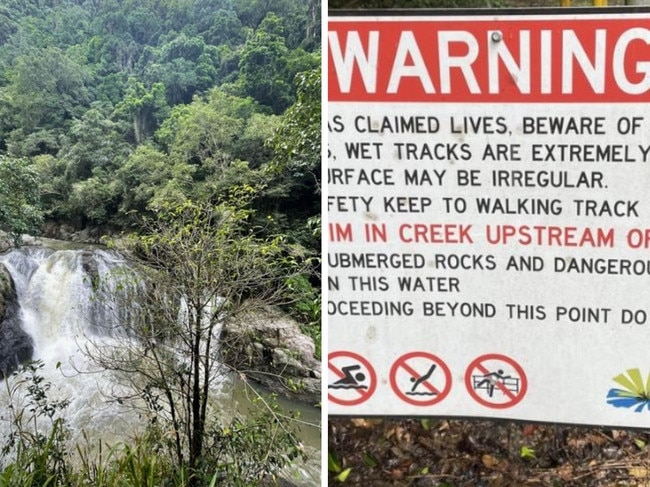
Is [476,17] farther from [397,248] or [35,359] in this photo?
[35,359]

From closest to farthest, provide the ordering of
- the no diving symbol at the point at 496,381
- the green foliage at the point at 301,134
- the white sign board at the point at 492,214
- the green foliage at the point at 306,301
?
the white sign board at the point at 492,214
the no diving symbol at the point at 496,381
the green foliage at the point at 301,134
the green foliage at the point at 306,301

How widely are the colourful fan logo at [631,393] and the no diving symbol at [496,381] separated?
0.14 m

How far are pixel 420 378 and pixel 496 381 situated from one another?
124 mm

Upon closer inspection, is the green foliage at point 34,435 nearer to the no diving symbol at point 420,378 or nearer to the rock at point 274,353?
the rock at point 274,353

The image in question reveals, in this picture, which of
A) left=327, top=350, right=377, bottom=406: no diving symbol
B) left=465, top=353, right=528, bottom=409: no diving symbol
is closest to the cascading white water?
left=327, top=350, right=377, bottom=406: no diving symbol

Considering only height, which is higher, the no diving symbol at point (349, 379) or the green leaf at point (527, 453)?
the no diving symbol at point (349, 379)

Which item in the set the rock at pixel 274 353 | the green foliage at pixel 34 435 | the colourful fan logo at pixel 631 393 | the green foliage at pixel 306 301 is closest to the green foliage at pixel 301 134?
the green foliage at pixel 306 301

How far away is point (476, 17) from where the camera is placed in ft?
2.73

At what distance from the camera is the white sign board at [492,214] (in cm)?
84

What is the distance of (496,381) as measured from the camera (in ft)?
3.10

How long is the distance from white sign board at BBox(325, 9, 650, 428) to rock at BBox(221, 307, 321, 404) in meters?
1.50

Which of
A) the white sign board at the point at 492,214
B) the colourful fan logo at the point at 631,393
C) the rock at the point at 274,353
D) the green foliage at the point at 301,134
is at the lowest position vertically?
the rock at the point at 274,353

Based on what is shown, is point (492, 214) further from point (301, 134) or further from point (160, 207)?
Answer: point (160, 207)

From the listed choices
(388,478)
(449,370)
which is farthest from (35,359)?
(449,370)
